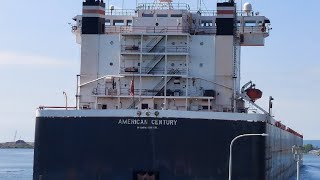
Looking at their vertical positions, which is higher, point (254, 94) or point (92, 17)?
point (92, 17)

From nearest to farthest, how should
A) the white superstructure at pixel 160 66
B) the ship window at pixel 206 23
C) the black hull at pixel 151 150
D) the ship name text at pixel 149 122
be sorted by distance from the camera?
the black hull at pixel 151 150
the ship name text at pixel 149 122
the white superstructure at pixel 160 66
the ship window at pixel 206 23

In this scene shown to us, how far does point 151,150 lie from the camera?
2742cm

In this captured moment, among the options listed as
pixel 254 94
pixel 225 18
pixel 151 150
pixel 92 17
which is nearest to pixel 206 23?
pixel 225 18

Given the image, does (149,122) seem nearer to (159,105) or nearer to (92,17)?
(159,105)

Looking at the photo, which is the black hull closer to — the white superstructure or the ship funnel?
the white superstructure

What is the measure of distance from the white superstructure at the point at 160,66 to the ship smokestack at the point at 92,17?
5 centimetres

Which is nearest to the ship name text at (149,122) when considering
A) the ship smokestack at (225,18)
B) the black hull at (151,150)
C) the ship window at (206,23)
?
the black hull at (151,150)

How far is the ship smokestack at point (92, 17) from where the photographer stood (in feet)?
108

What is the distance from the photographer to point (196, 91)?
31.4 m

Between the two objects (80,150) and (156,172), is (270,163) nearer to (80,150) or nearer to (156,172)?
(156,172)

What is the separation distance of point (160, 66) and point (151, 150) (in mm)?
5770

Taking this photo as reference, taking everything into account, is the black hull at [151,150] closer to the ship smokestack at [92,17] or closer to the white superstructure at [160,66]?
the white superstructure at [160,66]

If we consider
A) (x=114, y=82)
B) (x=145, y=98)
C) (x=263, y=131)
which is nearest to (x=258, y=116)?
(x=263, y=131)

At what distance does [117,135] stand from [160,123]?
1.85 metres
